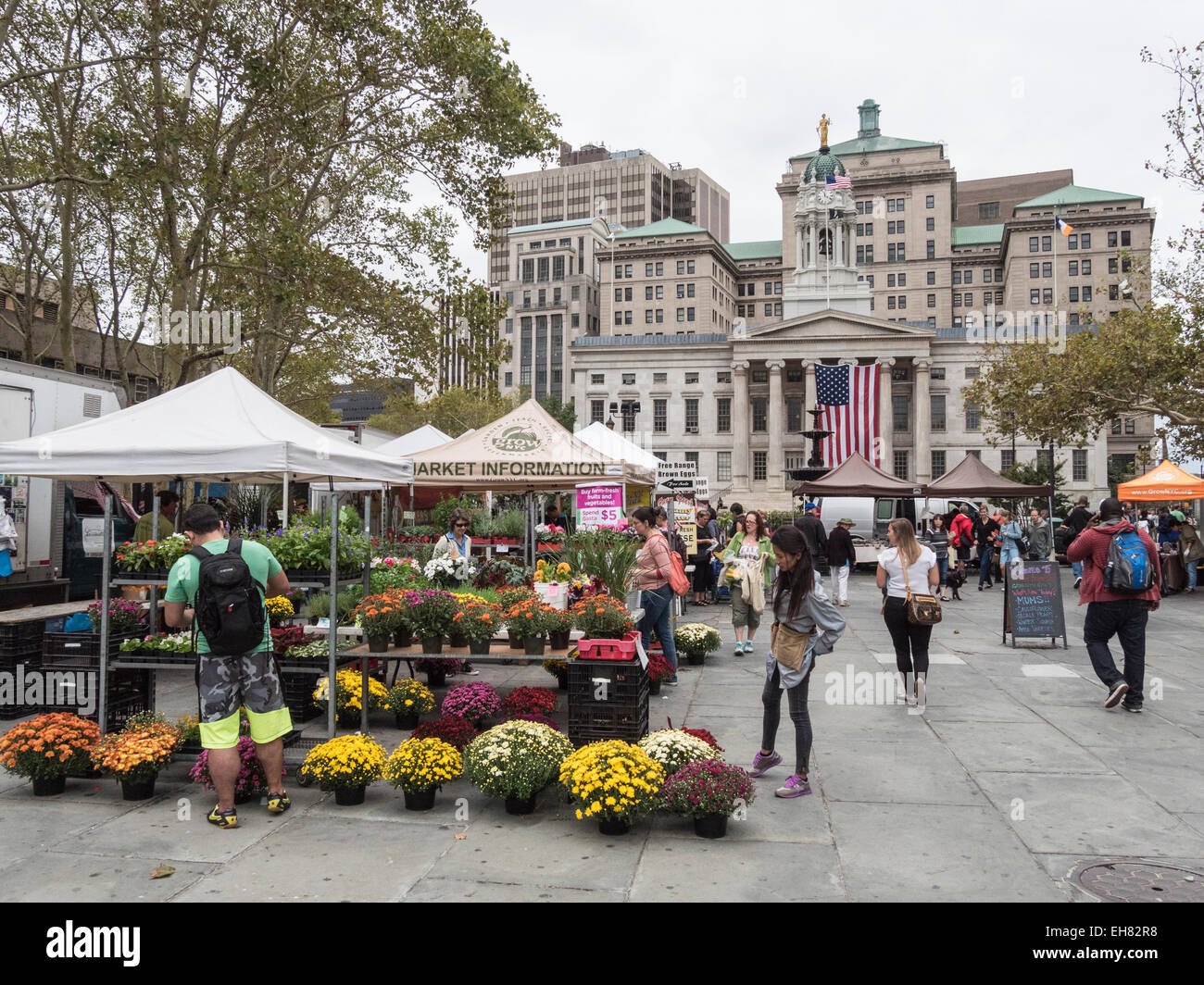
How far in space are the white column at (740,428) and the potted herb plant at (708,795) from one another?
84833mm

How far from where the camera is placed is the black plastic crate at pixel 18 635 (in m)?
8.34

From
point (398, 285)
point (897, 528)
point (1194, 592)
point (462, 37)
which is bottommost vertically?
point (1194, 592)

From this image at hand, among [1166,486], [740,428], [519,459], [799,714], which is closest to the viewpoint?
[799,714]

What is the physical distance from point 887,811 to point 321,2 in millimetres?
17066

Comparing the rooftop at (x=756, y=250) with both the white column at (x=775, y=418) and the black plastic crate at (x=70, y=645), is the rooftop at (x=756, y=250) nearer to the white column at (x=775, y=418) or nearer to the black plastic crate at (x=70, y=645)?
the white column at (x=775, y=418)

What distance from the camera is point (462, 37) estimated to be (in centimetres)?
1727

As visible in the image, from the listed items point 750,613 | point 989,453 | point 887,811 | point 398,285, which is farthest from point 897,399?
point 887,811

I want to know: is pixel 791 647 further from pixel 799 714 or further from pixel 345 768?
pixel 345 768

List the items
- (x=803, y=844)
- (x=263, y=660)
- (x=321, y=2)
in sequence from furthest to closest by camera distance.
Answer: (x=321, y=2), (x=263, y=660), (x=803, y=844)

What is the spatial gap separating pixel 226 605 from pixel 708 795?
3335 millimetres

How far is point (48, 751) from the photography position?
626cm

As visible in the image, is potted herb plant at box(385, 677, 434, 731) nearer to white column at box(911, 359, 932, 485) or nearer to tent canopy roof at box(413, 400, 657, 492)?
tent canopy roof at box(413, 400, 657, 492)

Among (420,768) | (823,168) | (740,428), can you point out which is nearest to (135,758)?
(420,768)

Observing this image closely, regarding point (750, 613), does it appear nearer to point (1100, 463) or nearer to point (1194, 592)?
point (1194, 592)
